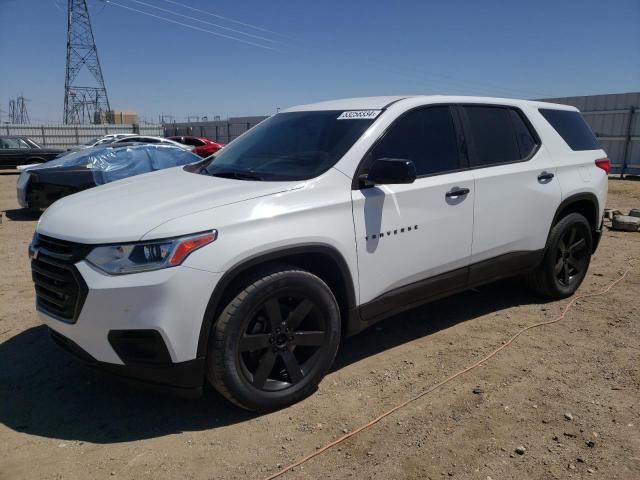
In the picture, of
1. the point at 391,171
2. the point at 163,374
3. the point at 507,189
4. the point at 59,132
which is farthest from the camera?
the point at 59,132

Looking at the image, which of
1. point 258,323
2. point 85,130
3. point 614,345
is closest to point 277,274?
point 258,323

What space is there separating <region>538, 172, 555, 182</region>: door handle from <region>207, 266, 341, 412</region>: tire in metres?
2.36

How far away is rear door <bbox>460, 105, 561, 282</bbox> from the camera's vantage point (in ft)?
13.1

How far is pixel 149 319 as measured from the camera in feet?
8.41

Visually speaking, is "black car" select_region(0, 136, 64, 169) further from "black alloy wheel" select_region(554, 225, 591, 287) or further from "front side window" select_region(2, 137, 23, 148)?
"black alloy wheel" select_region(554, 225, 591, 287)

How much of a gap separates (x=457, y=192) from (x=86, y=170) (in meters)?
7.12

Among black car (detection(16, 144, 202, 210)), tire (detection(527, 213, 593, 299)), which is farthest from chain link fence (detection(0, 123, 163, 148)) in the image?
tire (detection(527, 213, 593, 299))

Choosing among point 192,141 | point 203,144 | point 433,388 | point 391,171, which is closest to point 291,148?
point 391,171

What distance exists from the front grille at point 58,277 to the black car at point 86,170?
6.10 metres

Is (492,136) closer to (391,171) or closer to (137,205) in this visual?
(391,171)

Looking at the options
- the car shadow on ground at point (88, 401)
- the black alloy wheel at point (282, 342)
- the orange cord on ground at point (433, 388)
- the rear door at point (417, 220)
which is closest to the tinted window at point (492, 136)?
the rear door at point (417, 220)

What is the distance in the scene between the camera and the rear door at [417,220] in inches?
130

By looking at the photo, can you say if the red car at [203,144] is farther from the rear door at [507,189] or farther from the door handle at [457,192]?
the door handle at [457,192]

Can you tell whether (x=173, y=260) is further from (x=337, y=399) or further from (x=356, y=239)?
(x=337, y=399)
